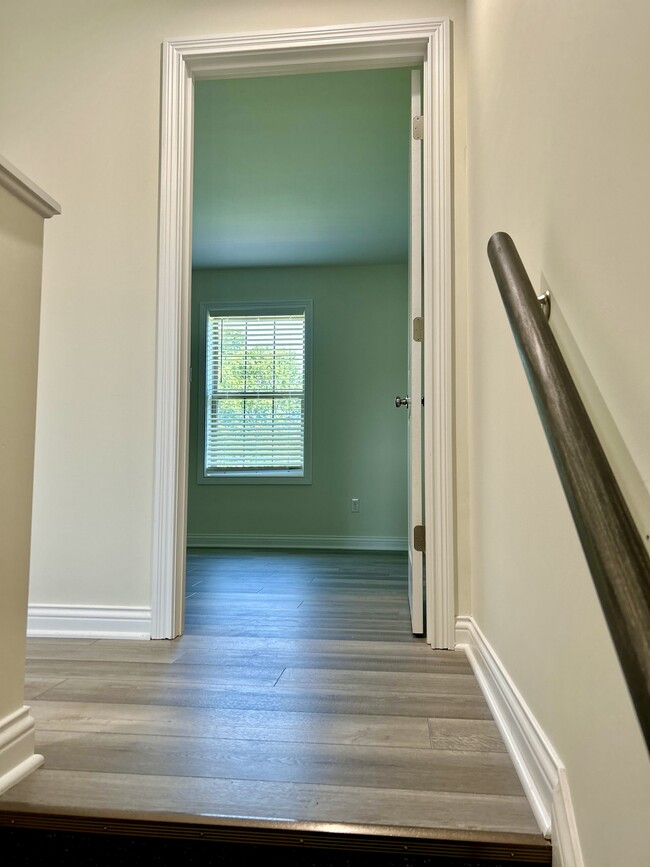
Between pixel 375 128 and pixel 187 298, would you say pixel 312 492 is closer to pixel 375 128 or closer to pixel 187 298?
pixel 375 128

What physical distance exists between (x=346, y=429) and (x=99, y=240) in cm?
356

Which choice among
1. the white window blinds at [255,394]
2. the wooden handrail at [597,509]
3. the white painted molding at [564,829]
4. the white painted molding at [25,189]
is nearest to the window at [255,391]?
the white window blinds at [255,394]

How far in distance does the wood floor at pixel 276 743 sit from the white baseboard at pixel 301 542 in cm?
314

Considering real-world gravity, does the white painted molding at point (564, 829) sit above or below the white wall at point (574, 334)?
below

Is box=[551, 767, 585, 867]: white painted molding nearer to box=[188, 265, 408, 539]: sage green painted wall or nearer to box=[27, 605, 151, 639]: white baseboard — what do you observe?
box=[27, 605, 151, 639]: white baseboard

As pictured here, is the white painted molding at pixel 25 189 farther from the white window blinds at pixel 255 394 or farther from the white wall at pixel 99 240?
the white window blinds at pixel 255 394

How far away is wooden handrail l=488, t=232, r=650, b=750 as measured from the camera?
51 centimetres

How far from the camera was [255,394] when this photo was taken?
19.6 ft

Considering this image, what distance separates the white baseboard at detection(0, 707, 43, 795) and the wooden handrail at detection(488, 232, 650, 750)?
3.63 ft

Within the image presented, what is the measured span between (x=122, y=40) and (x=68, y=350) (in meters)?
1.26

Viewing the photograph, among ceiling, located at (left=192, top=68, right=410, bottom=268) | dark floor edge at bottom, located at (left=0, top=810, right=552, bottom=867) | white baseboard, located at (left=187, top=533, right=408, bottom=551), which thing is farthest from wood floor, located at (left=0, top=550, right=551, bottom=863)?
white baseboard, located at (left=187, top=533, right=408, bottom=551)

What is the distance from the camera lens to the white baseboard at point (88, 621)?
2.32 meters

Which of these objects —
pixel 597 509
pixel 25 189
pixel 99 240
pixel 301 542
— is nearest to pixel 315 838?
pixel 597 509

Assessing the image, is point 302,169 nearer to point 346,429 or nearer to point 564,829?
point 346,429
